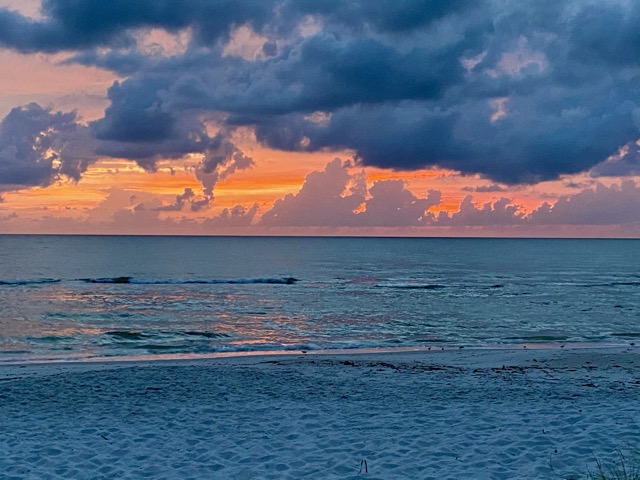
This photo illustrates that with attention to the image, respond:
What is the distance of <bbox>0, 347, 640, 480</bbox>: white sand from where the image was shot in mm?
10016

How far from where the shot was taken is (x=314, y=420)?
12.7m

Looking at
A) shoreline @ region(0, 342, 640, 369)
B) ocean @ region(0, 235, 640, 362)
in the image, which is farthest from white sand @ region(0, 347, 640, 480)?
ocean @ region(0, 235, 640, 362)

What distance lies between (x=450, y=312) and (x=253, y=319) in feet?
41.0

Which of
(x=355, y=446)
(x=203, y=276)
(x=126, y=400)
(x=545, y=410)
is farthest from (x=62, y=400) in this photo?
(x=203, y=276)

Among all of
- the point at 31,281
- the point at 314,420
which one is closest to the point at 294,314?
the point at 314,420

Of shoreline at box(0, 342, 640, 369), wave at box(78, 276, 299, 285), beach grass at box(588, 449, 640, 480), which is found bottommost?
wave at box(78, 276, 299, 285)

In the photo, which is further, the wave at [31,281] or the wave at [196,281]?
the wave at [196,281]

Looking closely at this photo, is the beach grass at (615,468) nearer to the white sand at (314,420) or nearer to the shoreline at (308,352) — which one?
the white sand at (314,420)

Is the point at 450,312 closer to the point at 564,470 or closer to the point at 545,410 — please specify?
the point at 545,410

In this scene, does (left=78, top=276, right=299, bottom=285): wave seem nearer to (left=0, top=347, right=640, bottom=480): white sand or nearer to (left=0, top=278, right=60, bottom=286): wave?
(left=0, top=278, right=60, bottom=286): wave

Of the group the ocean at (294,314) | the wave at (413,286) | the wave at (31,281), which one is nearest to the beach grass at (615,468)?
the ocean at (294,314)

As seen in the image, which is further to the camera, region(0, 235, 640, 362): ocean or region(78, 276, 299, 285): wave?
region(78, 276, 299, 285): wave

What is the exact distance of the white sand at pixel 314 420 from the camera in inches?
394

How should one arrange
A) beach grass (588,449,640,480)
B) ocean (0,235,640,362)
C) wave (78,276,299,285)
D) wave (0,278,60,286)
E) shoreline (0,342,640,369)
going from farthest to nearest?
wave (78,276,299,285), wave (0,278,60,286), ocean (0,235,640,362), shoreline (0,342,640,369), beach grass (588,449,640,480)
